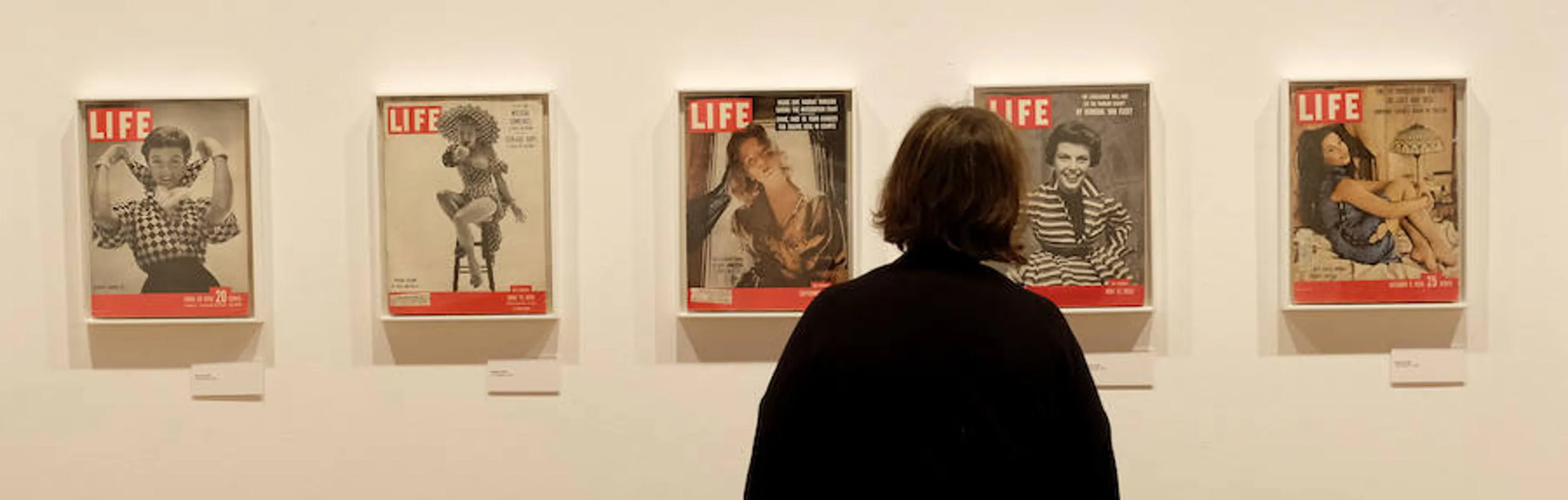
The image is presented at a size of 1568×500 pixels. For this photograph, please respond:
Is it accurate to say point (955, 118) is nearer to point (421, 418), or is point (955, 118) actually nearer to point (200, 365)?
point (421, 418)

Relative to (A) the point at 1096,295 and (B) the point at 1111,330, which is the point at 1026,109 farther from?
(B) the point at 1111,330

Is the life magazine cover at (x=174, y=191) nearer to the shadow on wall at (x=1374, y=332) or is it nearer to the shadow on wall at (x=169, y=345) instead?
the shadow on wall at (x=169, y=345)

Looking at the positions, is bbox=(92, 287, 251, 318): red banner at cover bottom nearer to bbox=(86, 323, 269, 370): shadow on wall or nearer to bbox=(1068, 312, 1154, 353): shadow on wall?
bbox=(86, 323, 269, 370): shadow on wall

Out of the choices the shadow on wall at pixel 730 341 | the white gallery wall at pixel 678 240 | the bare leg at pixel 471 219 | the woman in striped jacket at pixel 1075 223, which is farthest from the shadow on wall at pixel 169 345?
the woman in striped jacket at pixel 1075 223

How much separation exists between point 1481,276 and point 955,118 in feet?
5.83

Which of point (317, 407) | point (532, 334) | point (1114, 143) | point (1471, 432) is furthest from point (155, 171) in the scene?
point (1471, 432)

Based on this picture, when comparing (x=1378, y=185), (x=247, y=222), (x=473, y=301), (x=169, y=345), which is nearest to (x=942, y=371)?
(x=473, y=301)

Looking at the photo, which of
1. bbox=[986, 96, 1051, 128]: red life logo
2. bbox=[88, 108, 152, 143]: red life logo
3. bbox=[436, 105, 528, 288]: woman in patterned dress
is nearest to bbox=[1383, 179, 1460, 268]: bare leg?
bbox=[986, 96, 1051, 128]: red life logo

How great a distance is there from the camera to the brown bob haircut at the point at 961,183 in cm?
159

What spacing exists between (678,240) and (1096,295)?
0.92 m

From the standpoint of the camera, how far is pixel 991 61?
108 inches

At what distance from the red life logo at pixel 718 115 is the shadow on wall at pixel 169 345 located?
1105 millimetres

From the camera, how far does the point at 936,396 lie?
1.55m

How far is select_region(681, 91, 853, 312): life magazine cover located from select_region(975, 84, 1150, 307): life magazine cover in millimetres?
367
